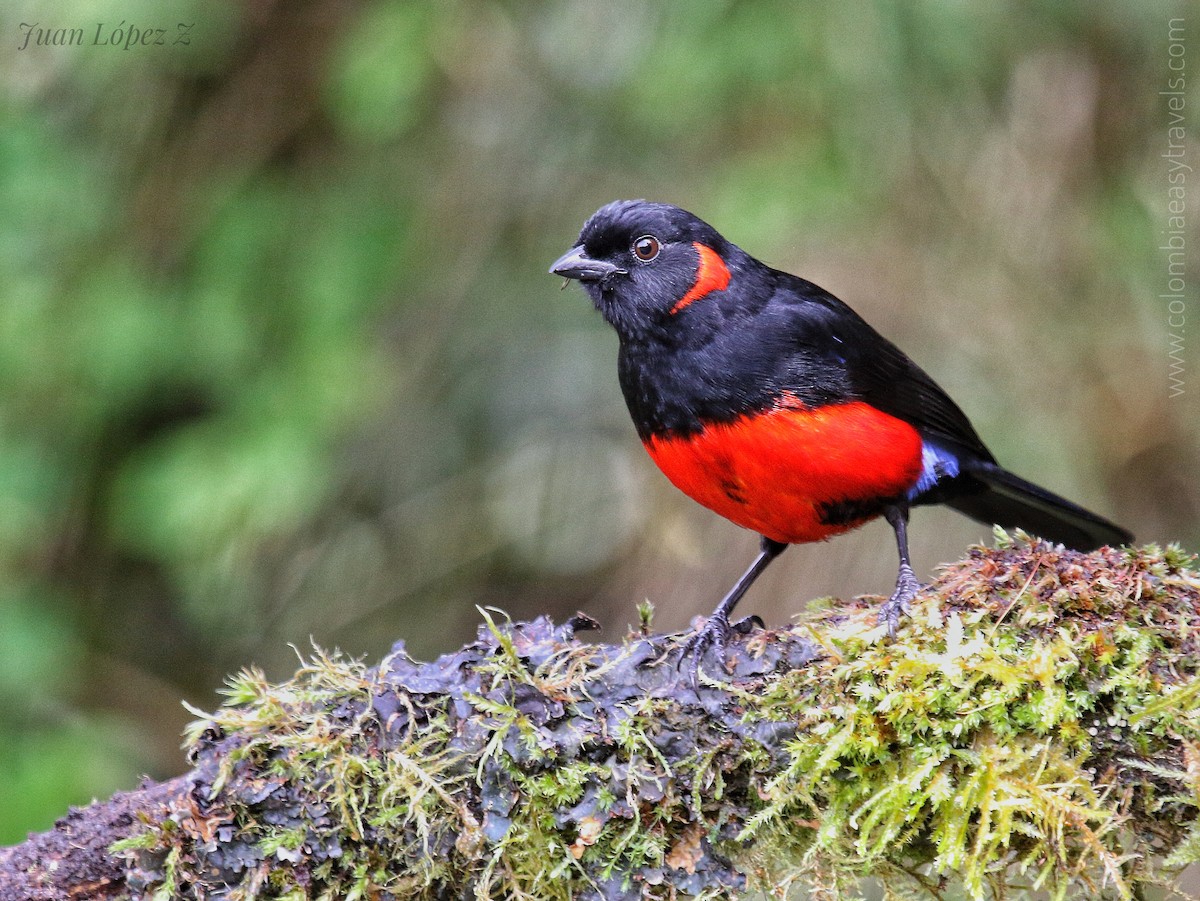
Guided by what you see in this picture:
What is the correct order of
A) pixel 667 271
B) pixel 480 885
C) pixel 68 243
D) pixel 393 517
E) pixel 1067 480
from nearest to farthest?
pixel 480 885
pixel 667 271
pixel 1067 480
pixel 68 243
pixel 393 517

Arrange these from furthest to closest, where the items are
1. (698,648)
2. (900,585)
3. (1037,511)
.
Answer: (1037,511)
(900,585)
(698,648)

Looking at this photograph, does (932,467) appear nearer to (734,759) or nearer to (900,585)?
(900,585)

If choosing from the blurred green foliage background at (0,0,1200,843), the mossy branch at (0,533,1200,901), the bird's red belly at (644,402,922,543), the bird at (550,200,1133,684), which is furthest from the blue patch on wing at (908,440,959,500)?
the blurred green foliage background at (0,0,1200,843)

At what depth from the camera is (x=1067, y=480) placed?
474 cm

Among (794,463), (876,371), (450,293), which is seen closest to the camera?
(794,463)

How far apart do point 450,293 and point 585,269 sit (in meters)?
2.45

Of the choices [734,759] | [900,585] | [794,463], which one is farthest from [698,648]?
[794,463]

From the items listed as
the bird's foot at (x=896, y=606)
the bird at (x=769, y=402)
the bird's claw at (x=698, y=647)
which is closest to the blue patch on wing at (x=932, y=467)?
the bird at (x=769, y=402)

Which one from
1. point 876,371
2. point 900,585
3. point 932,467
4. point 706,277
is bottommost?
point 900,585

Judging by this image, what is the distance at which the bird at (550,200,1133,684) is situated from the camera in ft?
10.1

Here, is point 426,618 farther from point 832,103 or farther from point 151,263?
point 832,103

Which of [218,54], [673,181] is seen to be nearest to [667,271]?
[673,181]

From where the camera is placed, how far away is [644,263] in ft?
11.4

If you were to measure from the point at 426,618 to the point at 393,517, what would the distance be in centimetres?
56
